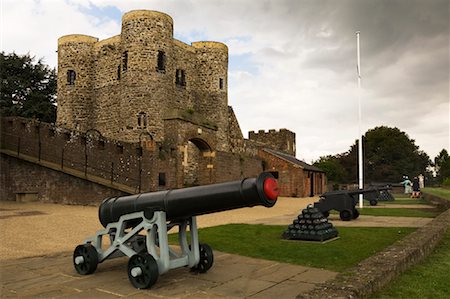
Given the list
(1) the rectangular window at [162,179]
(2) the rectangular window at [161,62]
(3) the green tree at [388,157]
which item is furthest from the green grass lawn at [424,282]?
(3) the green tree at [388,157]

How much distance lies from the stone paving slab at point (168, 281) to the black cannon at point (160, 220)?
20 centimetres

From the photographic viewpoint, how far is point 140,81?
1071 inches

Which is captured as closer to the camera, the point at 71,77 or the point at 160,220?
the point at 160,220

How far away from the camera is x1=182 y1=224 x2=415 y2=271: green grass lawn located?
656 centimetres

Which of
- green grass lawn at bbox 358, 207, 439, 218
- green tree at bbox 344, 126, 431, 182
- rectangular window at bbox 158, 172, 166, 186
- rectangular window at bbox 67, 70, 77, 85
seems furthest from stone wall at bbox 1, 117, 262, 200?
green tree at bbox 344, 126, 431, 182

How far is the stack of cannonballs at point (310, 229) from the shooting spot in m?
8.35

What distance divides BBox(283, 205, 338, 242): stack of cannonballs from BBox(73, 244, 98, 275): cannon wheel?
436 cm

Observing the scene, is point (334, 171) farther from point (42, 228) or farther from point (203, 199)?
point (203, 199)

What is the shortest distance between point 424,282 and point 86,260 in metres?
4.35

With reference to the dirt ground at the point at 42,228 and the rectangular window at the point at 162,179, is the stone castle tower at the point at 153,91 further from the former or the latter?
the dirt ground at the point at 42,228

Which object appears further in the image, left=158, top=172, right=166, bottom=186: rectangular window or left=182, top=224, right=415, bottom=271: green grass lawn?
left=158, top=172, right=166, bottom=186: rectangular window

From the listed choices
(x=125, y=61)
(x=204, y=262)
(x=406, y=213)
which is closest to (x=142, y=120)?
(x=125, y=61)

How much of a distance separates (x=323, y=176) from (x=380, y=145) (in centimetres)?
2274

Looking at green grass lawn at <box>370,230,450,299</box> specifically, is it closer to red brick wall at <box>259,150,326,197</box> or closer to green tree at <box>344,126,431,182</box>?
red brick wall at <box>259,150,326,197</box>
